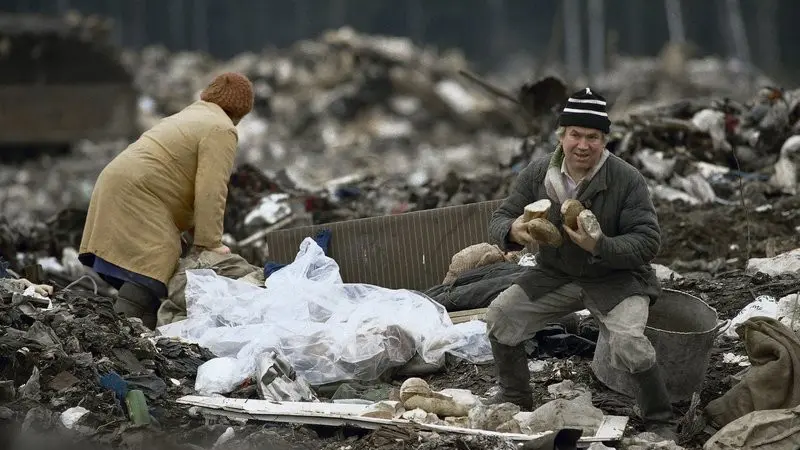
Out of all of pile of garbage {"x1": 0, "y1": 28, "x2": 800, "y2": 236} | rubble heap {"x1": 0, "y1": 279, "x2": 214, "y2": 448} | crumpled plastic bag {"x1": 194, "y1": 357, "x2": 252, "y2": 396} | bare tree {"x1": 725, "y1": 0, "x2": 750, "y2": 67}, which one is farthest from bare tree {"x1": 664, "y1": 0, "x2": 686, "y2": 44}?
crumpled plastic bag {"x1": 194, "y1": 357, "x2": 252, "y2": 396}

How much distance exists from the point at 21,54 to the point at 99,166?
4225mm

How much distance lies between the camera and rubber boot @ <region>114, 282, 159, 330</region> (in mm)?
8188

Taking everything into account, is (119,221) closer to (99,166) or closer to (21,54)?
(99,166)

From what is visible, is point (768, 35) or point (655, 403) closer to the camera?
point (655, 403)

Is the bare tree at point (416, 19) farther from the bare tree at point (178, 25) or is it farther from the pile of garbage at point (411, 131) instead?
the bare tree at point (178, 25)

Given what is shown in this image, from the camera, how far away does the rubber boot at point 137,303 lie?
8.19 meters

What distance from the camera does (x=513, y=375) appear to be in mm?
5887

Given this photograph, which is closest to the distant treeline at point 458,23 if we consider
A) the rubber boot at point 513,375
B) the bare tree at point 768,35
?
the bare tree at point 768,35

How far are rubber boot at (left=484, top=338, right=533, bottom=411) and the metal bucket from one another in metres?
0.39

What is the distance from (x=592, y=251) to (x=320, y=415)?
1425mm

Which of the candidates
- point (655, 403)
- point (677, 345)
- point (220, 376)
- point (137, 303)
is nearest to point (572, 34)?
point (137, 303)

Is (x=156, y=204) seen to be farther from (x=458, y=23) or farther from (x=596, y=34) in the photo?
(x=458, y=23)

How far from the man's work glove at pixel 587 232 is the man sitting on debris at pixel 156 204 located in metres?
3.40

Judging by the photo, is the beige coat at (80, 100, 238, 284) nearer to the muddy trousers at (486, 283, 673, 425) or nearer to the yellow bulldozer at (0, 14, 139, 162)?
the muddy trousers at (486, 283, 673, 425)
